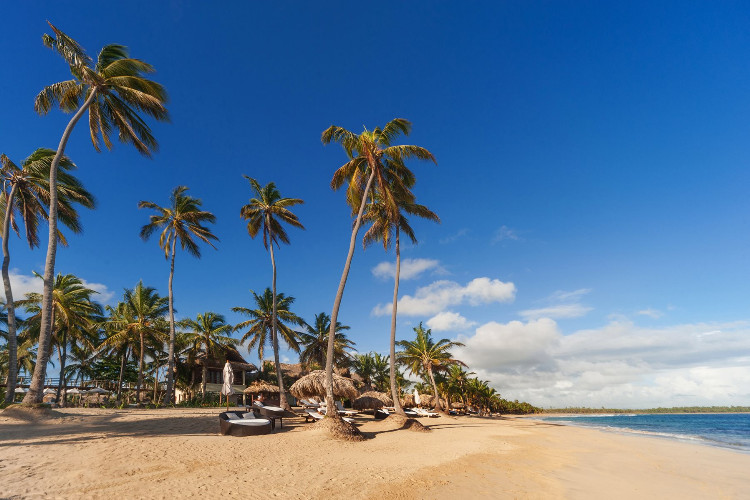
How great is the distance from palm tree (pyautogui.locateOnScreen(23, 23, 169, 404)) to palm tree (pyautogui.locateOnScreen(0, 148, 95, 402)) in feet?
6.95

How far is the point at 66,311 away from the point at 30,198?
10003 millimetres

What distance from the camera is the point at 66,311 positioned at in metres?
24.5

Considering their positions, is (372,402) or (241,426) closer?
(241,426)

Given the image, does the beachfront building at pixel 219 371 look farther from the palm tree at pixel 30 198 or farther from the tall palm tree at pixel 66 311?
the palm tree at pixel 30 198

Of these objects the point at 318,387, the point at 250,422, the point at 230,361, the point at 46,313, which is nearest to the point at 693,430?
the point at 318,387

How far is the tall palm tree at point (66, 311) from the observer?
2483 centimetres

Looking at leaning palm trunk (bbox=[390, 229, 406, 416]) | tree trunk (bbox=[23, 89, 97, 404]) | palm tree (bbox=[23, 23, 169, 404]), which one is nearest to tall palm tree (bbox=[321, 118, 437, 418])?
leaning palm trunk (bbox=[390, 229, 406, 416])

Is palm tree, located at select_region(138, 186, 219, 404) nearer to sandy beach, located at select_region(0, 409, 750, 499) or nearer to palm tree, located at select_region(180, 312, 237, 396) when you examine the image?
palm tree, located at select_region(180, 312, 237, 396)

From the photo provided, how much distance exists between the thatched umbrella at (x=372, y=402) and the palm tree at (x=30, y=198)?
18.6 metres

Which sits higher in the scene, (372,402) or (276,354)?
(276,354)

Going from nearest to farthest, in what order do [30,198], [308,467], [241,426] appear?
1. [308,467]
2. [241,426]
3. [30,198]

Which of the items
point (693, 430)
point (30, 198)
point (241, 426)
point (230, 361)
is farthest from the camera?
point (693, 430)

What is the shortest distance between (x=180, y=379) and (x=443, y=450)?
98.1 ft

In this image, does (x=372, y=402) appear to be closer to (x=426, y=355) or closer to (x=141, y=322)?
(x=426, y=355)
